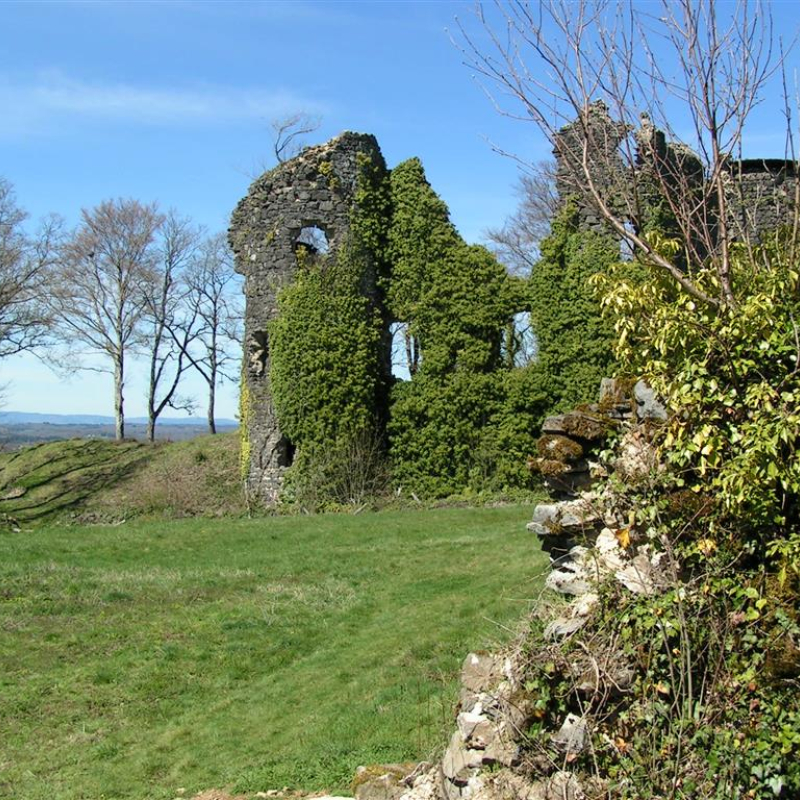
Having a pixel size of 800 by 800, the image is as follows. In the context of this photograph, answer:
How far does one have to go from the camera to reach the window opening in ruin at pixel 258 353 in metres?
24.5

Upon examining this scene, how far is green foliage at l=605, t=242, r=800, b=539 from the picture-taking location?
5.55m

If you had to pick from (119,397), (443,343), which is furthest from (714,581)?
(119,397)

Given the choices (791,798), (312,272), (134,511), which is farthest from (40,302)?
(791,798)

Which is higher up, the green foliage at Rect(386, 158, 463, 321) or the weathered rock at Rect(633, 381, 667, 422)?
the green foliage at Rect(386, 158, 463, 321)

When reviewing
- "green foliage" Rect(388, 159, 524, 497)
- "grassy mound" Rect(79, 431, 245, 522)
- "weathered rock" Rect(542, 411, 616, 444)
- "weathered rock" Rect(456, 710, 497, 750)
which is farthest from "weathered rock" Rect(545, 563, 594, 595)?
A: "grassy mound" Rect(79, 431, 245, 522)

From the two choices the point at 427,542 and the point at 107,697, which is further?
the point at 427,542

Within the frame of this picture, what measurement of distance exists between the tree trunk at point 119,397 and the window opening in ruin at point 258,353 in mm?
16278

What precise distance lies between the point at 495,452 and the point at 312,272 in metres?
6.20

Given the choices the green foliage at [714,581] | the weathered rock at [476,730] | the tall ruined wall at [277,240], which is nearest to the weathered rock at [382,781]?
the weathered rock at [476,730]

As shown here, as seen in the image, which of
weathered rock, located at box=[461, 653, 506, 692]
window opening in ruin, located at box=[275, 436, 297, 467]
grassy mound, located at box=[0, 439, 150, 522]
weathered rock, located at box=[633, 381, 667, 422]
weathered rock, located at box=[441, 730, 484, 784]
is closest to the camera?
weathered rock, located at box=[441, 730, 484, 784]

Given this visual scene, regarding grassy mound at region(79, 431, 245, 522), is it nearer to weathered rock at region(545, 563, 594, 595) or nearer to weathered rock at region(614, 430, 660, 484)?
weathered rock at region(545, 563, 594, 595)

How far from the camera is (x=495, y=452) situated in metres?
22.4

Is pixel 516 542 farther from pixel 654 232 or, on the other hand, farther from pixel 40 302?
pixel 40 302

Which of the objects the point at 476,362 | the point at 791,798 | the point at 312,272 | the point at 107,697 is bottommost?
the point at 107,697
